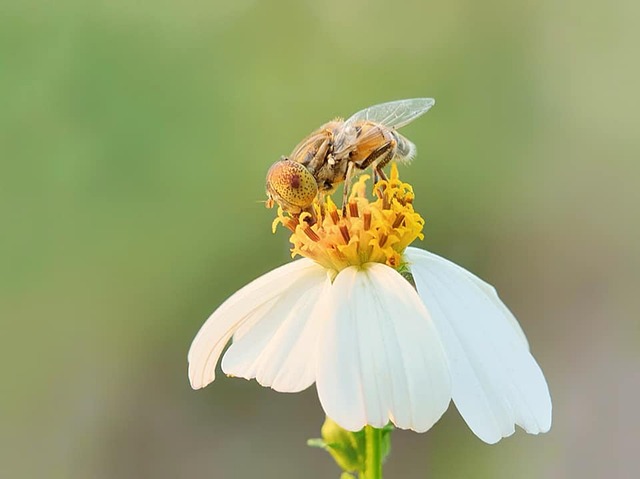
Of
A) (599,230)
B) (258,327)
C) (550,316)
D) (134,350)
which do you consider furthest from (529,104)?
(258,327)

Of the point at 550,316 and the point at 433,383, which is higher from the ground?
the point at 550,316

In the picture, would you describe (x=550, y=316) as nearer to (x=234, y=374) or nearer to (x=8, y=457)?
(x=8, y=457)

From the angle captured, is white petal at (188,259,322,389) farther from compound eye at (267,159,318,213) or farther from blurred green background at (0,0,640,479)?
blurred green background at (0,0,640,479)

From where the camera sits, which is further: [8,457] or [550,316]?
[550,316]

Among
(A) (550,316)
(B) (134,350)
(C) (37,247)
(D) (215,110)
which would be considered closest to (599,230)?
(A) (550,316)

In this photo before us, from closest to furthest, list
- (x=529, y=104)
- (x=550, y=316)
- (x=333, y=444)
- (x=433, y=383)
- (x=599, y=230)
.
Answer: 1. (x=433, y=383)
2. (x=333, y=444)
3. (x=550, y=316)
4. (x=599, y=230)
5. (x=529, y=104)

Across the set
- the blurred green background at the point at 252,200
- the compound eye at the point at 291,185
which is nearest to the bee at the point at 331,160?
the compound eye at the point at 291,185

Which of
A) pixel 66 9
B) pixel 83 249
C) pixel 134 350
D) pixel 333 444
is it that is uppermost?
pixel 66 9

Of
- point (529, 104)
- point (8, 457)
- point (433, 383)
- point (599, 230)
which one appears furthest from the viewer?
point (529, 104)

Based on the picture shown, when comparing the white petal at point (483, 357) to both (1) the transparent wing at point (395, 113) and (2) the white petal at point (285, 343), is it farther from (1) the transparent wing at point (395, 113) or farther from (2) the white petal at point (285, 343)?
(1) the transparent wing at point (395, 113)
